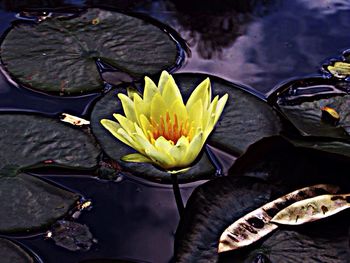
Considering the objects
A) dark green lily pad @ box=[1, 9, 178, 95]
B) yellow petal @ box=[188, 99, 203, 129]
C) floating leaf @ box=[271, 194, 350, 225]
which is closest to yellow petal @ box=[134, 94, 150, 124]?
yellow petal @ box=[188, 99, 203, 129]

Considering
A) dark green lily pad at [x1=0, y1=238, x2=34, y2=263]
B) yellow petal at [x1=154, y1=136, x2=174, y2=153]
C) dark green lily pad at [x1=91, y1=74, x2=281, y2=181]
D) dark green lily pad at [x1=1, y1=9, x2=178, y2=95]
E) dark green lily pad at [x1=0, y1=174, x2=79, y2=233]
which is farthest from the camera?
dark green lily pad at [x1=1, y1=9, x2=178, y2=95]

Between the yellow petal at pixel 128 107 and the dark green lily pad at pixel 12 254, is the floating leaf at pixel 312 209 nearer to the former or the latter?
the yellow petal at pixel 128 107

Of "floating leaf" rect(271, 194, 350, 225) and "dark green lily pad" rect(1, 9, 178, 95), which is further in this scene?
"dark green lily pad" rect(1, 9, 178, 95)

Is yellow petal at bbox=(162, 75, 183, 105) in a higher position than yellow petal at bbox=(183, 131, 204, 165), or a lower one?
higher

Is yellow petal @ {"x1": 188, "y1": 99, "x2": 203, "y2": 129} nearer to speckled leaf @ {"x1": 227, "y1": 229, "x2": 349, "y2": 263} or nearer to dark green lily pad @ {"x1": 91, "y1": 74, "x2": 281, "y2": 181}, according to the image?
dark green lily pad @ {"x1": 91, "y1": 74, "x2": 281, "y2": 181}

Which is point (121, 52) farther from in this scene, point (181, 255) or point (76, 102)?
point (181, 255)

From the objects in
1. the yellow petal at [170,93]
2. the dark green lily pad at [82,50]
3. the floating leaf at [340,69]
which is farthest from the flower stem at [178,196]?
the floating leaf at [340,69]
